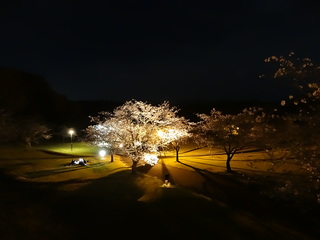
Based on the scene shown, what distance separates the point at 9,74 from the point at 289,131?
183 feet

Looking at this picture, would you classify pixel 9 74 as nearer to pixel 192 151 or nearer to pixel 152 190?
pixel 192 151

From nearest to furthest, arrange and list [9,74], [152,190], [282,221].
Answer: [282,221], [152,190], [9,74]

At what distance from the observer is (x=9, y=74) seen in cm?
5534

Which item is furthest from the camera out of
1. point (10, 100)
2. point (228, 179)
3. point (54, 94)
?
point (54, 94)

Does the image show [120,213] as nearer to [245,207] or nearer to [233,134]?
[245,207]

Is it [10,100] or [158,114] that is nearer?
[158,114]

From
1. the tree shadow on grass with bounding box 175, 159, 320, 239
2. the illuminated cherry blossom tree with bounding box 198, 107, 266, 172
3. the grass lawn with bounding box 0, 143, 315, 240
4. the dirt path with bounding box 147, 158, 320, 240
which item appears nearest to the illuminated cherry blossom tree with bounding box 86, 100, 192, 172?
the grass lawn with bounding box 0, 143, 315, 240

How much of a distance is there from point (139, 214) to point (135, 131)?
40.1ft

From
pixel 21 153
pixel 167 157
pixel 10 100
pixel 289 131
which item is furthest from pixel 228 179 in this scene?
pixel 10 100

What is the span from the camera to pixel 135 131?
82.8 feet

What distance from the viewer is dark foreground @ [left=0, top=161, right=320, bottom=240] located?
1145cm

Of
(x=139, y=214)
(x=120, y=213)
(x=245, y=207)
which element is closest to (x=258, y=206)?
(x=245, y=207)

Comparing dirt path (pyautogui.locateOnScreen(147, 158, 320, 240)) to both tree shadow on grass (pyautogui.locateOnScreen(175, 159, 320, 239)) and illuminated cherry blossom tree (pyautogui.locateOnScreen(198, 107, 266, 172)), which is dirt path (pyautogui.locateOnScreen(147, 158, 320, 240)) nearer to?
tree shadow on grass (pyautogui.locateOnScreen(175, 159, 320, 239))

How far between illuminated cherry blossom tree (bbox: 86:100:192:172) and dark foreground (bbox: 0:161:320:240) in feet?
11.6
